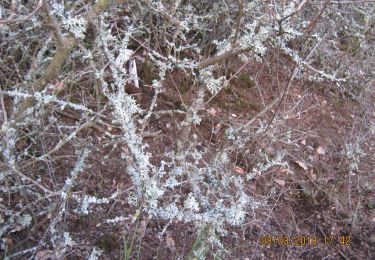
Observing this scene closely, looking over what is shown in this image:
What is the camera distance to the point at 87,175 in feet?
7.32

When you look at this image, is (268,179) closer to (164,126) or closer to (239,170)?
(239,170)

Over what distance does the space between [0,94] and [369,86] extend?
2.51 metres

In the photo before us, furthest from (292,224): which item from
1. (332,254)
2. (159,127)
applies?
(159,127)

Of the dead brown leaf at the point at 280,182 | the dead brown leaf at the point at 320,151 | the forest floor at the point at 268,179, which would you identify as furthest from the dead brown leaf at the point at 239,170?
the dead brown leaf at the point at 320,151

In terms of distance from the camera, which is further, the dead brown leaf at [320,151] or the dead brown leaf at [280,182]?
→ the dead brown leaf at [320,151]

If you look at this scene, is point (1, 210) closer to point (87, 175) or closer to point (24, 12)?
point (87, 175)
